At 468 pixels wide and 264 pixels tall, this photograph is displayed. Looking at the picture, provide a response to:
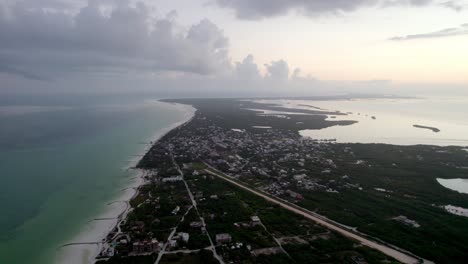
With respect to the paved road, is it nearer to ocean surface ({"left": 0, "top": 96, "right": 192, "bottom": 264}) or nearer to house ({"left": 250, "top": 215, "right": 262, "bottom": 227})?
house ({"left": 250, "top": 215, "right": 262, "bottom": 227})

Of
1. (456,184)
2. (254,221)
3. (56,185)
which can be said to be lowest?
(456,184)

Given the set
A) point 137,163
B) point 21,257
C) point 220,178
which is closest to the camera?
point 21,257

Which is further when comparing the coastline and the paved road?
the paved road

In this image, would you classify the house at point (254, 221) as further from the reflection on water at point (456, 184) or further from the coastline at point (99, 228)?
the reflection on water at point (456, 184)

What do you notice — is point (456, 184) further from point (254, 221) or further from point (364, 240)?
point (254, 221)

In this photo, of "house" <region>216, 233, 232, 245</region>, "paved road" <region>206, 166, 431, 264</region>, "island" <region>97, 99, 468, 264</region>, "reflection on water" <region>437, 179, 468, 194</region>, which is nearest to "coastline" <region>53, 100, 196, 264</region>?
"island" <region>97, 99, 468, 264</region>

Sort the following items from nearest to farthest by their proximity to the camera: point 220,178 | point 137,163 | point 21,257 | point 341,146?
point 21,257 < point 220,178 < point 137,163 < point 341,146

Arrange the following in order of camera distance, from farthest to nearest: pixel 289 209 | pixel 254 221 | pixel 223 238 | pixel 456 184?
pixel 456 184
pixel 289 209
pixel 254 221
pixel 223 238

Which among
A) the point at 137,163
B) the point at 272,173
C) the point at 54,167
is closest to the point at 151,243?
the point at 272,173

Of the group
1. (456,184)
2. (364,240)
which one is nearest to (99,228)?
(364,240)

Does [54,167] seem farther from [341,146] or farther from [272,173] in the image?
[341,146]

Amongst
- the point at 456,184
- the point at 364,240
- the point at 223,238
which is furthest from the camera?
the point at 456,184
